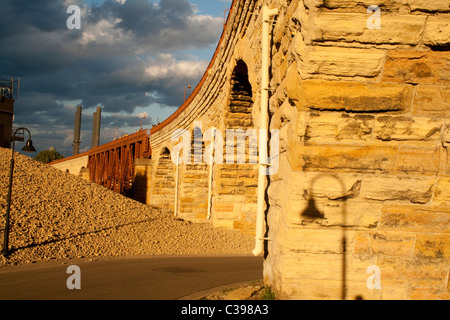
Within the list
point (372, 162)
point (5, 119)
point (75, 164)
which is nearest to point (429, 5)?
point (372, 162)

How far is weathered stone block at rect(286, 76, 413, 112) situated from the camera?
3.81 meters

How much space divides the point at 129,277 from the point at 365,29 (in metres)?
5.37

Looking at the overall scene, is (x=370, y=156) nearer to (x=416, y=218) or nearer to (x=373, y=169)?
(x=373, y=169)

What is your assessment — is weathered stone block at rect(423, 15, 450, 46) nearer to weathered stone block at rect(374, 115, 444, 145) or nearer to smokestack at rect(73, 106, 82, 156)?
weathered stone block at rect(374, 115, 444, 145)

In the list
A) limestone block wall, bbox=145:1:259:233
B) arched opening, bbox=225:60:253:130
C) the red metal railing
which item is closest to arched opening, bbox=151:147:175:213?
the red metal railing

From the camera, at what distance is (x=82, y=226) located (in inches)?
417

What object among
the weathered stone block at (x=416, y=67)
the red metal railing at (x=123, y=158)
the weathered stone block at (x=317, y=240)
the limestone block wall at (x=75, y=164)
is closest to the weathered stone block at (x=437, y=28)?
the weathered stone block at (x=416, y=67)

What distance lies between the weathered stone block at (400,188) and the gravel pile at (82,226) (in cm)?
713

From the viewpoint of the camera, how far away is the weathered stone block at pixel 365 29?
148 inches

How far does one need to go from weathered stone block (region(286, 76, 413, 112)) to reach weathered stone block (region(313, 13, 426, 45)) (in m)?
0.42

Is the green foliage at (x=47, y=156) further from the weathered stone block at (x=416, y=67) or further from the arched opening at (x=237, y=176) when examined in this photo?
the weathered stone block at (x=416, y=67)

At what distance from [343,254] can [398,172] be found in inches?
37.3
